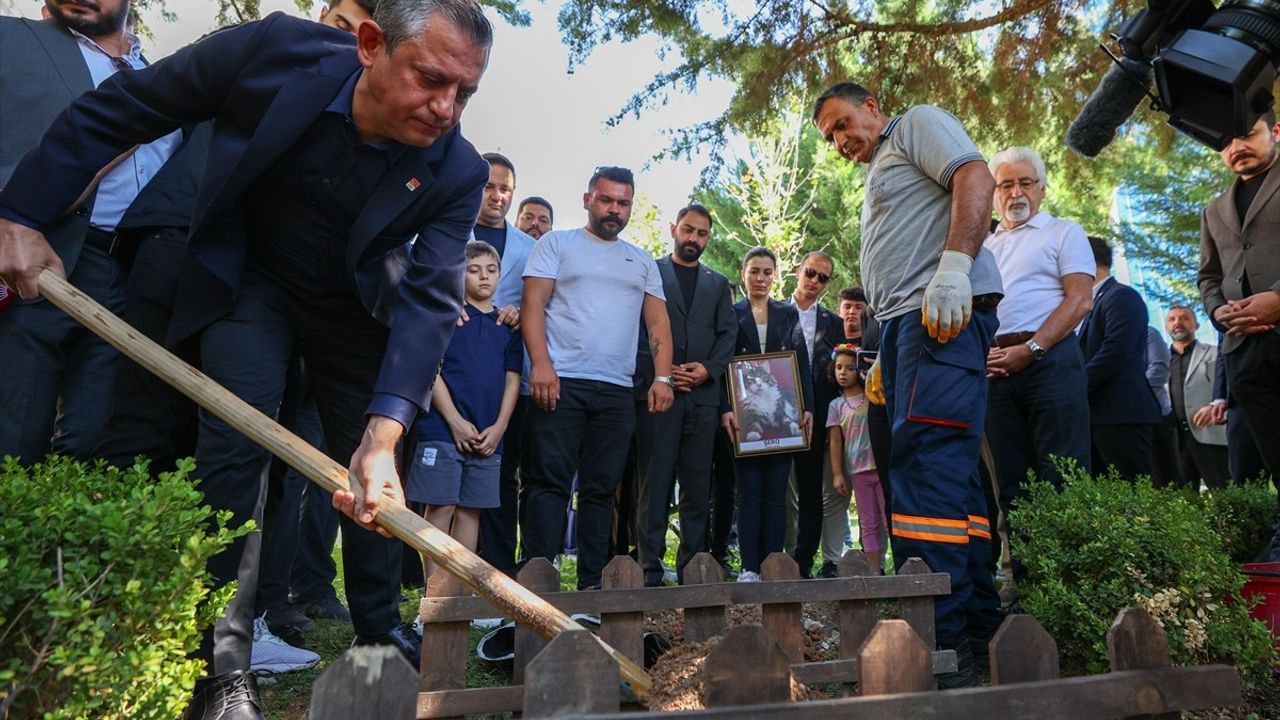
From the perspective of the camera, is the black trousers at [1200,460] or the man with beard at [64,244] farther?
the black trousers at [1200,460]

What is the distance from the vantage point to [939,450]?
343 cm

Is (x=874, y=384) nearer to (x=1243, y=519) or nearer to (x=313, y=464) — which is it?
(x=1243, y=519)

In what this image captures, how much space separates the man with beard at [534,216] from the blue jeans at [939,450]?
12.9 feet

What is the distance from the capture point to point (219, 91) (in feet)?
9.17

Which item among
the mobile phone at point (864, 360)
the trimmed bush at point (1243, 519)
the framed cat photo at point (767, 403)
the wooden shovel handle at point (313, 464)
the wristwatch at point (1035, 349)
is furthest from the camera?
the framed cat photo at point (767, 403)

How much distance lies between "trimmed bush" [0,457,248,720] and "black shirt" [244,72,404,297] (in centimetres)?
113

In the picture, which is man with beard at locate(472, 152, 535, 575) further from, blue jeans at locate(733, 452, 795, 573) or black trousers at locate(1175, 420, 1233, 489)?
black trousers at locate(1175, 420, 1233, 489)

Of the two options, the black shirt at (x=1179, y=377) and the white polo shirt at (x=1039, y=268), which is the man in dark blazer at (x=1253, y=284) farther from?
the black shirt at (x=1179, y=377)

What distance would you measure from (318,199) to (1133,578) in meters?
2.85

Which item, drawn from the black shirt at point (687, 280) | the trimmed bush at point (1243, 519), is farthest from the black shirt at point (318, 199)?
the trimmed bush at point (1243, 519)

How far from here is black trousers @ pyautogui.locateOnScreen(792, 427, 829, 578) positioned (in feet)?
21.2

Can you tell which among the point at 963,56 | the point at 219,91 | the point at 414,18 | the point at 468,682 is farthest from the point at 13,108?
the point at 963,56

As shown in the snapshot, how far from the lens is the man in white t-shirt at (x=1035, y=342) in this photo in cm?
458

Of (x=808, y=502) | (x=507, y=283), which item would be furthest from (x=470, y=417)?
(x=808, y=502)
